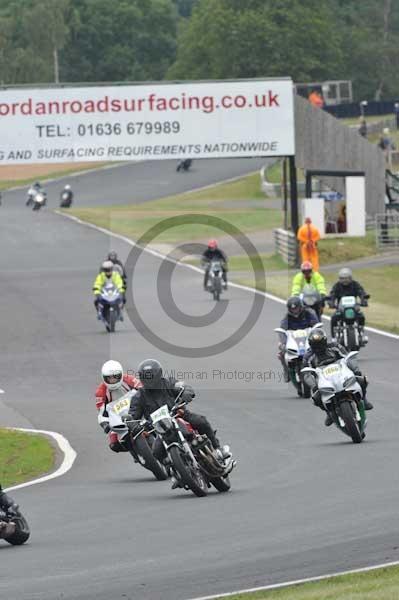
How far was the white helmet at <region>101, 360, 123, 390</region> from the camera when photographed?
17.1 m

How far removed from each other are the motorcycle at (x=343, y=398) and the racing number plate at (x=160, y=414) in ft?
11.4

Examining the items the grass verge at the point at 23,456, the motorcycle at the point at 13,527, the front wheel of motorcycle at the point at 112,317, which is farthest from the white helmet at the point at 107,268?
the motorcycle at the point at 13,527

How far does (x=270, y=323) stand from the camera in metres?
33.1

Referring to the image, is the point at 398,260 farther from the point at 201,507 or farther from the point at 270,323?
the point at 201,507

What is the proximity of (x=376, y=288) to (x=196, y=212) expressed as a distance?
27.8m

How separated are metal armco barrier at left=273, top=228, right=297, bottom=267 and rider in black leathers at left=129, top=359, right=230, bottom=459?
1247 inches

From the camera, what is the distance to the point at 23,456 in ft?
63.9

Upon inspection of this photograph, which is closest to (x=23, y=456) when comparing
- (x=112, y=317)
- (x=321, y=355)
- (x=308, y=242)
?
(x=321, y=355)

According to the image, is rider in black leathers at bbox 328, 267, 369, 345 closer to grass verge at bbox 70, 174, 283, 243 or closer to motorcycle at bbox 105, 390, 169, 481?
motorcycle at bbox 105, 390, 169, 481

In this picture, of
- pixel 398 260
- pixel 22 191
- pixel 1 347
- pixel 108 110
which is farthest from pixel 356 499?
pixel 22 191

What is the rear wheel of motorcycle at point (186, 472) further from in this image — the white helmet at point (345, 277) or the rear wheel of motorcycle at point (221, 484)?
the white helmet at point (345, 277)

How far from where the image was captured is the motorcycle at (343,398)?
17.8 m

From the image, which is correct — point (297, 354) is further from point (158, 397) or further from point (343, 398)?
point (158, 397)

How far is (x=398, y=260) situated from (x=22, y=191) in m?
39.0
